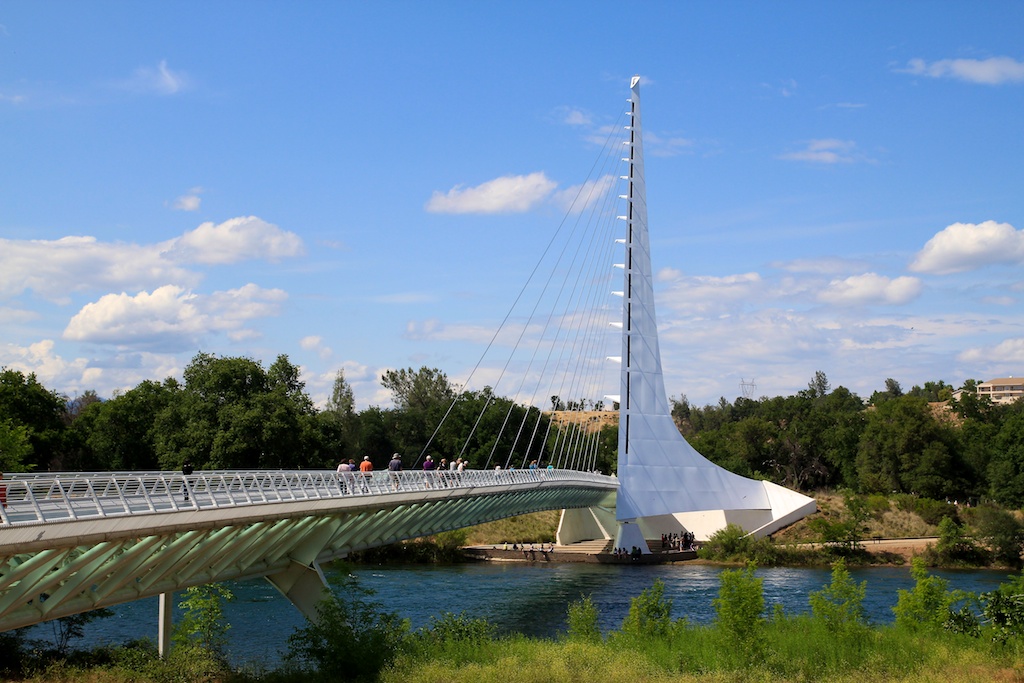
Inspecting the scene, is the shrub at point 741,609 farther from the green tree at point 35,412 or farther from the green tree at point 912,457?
the green tree at point 912,457

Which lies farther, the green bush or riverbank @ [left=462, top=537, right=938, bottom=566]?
the green bush

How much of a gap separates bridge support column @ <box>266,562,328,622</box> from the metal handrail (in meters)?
2.12

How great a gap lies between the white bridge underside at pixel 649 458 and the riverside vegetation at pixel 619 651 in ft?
110

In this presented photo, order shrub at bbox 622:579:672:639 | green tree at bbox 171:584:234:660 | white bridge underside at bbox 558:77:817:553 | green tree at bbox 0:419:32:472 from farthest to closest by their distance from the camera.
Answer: white bridge underside at bbox 558:77:817:553 < green tree at bbox 0:419:32:472 < shrub at bbox 622:579:672:639 < green tree at bbox 171:584:234:660

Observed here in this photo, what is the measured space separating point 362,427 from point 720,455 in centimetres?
3156

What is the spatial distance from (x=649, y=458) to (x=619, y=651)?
37047mm

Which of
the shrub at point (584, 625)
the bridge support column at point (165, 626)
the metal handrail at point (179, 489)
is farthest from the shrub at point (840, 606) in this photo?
the bridge support column at point (165, 626)

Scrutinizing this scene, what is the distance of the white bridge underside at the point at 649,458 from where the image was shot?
204ft

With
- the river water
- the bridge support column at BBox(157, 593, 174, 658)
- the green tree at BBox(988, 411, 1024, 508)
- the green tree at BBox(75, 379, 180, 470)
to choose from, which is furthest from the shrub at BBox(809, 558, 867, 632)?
the green tree at BBox(75, 379, 180, 470)

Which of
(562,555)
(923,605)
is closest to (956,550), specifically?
(562,555)

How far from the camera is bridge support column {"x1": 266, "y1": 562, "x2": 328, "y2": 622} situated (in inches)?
1103

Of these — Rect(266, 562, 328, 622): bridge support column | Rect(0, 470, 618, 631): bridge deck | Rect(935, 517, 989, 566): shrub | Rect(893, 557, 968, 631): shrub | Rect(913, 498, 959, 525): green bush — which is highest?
Rect(0, 470, 618, 631): bridge deck

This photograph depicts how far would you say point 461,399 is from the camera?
9375cm

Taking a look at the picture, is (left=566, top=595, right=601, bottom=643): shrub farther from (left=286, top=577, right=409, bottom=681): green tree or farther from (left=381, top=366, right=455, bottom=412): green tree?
(left=381, top=366, right=455, bottom=412): green tree
